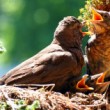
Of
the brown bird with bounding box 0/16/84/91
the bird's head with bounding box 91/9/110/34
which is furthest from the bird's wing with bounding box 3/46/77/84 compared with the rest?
the bird's head with bounding box 91/9/110/34

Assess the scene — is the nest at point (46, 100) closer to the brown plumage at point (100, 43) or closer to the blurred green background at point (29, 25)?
the brown plumage at point (100, 43)

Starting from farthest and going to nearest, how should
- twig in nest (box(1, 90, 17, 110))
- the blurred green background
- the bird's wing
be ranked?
1. the blurred green background
2. the bird's wing
3. twig in nest (box(1, 90, 17, 110))

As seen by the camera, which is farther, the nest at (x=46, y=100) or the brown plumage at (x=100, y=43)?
the brown plumage at (x=100, y=43)

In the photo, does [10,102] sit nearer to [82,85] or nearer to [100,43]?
[82,85]

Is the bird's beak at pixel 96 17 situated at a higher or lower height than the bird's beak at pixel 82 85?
higher

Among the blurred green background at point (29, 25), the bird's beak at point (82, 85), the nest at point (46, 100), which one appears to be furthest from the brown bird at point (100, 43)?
the blurred green background at point (29, 25)

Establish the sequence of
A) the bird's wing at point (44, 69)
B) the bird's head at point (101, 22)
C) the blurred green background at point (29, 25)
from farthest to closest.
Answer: the blurred green background at point (29, 25)
the bird's head at point (101, 22)
the bird's wing at point (44, 69)

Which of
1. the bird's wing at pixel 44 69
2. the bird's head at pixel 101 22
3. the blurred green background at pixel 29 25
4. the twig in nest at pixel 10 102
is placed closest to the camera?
the twig in nest at pixel 10 102

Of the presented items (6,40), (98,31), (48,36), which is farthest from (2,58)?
(98,31)

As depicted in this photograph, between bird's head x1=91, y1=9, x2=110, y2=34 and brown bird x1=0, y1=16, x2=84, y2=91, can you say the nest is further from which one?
bird's head x1=91, y1=9, x2=110, y2=34
